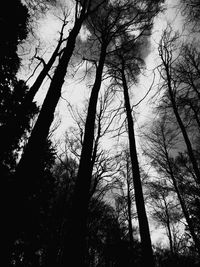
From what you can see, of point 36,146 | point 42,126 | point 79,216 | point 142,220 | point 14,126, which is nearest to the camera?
point 79,216

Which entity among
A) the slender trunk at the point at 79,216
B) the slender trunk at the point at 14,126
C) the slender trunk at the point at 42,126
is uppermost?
the slender trunk at the point at 14,126

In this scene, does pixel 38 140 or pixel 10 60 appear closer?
pixel 38 140

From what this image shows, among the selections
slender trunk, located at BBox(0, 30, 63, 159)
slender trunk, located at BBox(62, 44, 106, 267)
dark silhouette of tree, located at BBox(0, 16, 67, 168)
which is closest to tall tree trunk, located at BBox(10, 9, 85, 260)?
slender trunk, located at BBox(62, 44, 106, 267)

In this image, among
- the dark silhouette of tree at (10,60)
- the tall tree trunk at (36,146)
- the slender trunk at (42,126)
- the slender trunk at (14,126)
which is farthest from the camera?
the dark silhouette of tree at (10,60)

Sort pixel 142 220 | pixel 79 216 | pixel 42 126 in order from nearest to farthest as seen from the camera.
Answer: pixel 79 216
pixel 42 126
pixel 142 220

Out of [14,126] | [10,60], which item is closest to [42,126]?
[14,126]

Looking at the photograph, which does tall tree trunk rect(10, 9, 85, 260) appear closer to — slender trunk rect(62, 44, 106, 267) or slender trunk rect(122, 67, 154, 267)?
slender trunk rect(62, 44, 106, 267)

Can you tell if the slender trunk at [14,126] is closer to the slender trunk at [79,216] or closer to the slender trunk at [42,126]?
the slender trunk at [42,126]

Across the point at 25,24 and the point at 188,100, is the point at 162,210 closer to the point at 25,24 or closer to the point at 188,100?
the point at 188,100

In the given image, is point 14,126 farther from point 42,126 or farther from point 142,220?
point 142,220

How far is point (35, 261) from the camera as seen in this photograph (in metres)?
7.98

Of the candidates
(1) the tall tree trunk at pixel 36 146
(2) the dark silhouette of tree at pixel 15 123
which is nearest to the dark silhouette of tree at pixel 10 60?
(2) the dark silhouette of tree at pixel 15 123

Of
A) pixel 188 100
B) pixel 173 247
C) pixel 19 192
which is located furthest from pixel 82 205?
pixel 173 247

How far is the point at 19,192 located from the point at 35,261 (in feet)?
25.5
